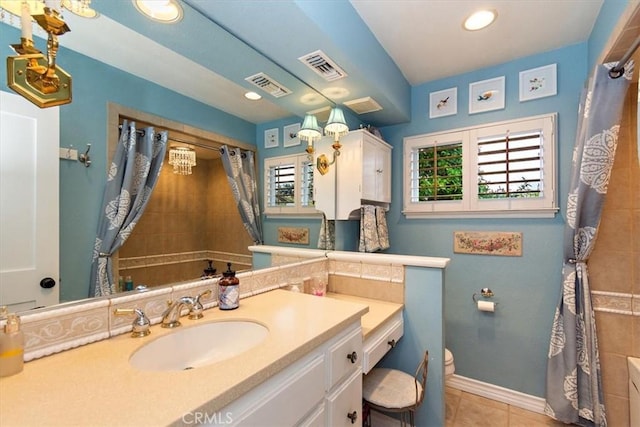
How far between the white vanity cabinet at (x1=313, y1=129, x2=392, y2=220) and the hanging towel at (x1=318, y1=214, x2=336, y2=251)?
0.16 feet

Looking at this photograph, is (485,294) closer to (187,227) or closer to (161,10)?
(187,227)

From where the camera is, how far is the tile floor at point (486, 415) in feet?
6.13

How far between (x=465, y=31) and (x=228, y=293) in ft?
6.70

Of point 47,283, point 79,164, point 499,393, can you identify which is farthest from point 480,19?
point 499,393

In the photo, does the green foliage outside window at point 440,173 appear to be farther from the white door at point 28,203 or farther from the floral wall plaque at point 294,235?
the white door at point 28,203


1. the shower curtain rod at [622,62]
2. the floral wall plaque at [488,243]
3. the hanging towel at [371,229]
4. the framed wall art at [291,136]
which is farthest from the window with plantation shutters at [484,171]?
the framed wall art at [291,136]

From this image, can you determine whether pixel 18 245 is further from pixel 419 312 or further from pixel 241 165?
pixel 419 312

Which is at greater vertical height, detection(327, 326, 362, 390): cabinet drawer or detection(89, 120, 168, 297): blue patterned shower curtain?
detection(89, 120, 168, 297): blue patterned shower curtain

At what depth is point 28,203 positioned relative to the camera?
2.51 feet

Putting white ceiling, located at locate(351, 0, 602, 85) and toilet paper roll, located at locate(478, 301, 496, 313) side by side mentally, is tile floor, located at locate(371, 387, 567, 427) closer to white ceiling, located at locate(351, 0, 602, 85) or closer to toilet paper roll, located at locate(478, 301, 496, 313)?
toilet paper roll, located at locate(478, 301, 496, 313)

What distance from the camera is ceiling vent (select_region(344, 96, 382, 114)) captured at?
199 centimetres

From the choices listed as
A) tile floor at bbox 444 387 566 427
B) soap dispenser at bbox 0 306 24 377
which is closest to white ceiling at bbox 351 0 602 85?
soap dispenser at bbox 0 306 24 377

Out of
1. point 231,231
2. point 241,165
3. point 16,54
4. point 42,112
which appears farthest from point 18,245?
point 241,165

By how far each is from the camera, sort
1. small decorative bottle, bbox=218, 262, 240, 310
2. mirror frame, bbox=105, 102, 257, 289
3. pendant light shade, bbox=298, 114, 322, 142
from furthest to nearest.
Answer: pendant light shade, bbox=298, 114, 322, 142 → small decorative bottle, bbox=218, 262, 240, 310 → mirror frame, bbox=105, 102, 257, 289
